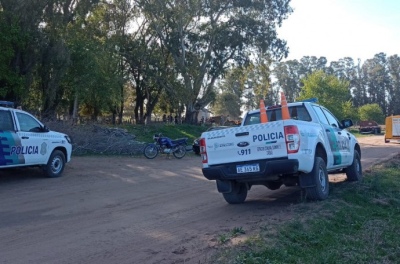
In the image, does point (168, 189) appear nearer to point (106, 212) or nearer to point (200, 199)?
point (200, 199)

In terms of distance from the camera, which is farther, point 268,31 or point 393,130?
point 268,31

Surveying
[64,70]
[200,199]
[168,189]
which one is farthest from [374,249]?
[64,70]

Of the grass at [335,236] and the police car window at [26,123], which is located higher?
the police car window at [26,123]

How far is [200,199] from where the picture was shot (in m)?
11.1

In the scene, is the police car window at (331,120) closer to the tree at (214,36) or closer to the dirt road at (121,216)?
the dirt road at (121,216)

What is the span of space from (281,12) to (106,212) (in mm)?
34910

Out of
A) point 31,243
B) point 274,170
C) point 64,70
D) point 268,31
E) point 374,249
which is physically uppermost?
point 268,31

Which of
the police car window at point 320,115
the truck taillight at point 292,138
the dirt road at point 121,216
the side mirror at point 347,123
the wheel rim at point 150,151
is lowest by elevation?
the dirt road at point 121,216

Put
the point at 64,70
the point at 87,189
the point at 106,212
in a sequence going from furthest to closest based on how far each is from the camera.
Result: the point at 64,70 → the point at 87,189 → the point at 106,212

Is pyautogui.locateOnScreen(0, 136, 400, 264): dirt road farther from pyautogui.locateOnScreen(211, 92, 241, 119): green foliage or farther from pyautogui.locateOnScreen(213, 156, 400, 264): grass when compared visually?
pyautogui.locateOnScreen(211, 92, 241, 119): green foliage

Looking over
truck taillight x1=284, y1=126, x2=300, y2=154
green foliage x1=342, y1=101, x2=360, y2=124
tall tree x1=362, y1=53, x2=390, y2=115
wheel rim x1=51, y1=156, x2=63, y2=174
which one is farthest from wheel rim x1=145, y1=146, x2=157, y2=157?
tall tree x1=362, y1=53, x2=390, y2=115

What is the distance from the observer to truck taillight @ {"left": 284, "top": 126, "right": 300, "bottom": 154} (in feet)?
29.1

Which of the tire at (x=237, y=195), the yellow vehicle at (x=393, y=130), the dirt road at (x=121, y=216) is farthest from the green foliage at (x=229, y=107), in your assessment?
the tire at (x=237, y=195)

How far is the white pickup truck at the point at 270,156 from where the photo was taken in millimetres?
8906
